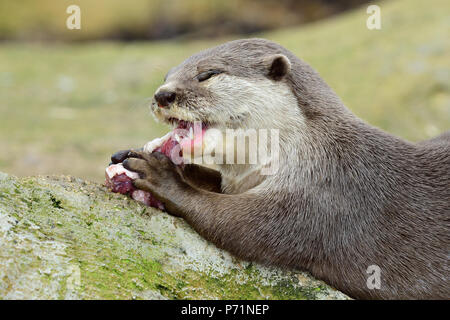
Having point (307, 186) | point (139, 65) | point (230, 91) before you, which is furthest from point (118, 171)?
point (139, 65)

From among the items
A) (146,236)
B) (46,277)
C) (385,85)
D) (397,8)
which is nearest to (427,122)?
(385,85)

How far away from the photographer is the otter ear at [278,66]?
330 cm

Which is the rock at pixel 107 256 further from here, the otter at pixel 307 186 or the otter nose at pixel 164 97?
the otter nose at pixel 164 97

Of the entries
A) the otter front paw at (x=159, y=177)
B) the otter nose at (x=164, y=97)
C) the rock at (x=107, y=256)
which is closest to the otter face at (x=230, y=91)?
the otter nose at (x=164, y=97)

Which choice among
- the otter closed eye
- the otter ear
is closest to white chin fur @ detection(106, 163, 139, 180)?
the otter closed eye

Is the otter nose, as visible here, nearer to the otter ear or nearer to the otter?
the otter

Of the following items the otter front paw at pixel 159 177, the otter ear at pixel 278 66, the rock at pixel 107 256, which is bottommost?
the rock at pixel 107 256

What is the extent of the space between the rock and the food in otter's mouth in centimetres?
6

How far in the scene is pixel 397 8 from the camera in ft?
40.2

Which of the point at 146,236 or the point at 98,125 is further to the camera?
the point at 98,125

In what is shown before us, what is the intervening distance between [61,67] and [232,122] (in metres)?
11.1

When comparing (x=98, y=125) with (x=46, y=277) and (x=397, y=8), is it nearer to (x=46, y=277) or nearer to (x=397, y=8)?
(x=397, y=8)

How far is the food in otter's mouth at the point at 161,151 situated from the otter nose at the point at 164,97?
14cm

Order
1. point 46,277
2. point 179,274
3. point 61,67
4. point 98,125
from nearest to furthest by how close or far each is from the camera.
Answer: point 46,277
point 179,274
point 98,125
point 61,67
